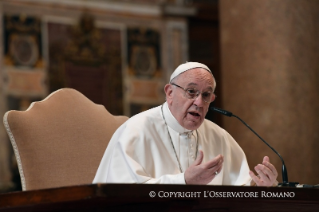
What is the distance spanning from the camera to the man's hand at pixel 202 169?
2789 mm

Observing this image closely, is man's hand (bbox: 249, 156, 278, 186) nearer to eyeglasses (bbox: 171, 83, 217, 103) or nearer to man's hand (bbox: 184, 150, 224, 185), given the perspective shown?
man's hand (bbox: 184, 150, 224, 185)

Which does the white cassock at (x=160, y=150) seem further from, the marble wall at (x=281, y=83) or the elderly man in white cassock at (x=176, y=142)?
the marble wall at (x=281, y=83)

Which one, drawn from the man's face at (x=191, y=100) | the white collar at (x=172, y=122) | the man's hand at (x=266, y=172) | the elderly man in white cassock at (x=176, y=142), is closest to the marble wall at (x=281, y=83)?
the elderly man in white cassock at (x=176, y=142)

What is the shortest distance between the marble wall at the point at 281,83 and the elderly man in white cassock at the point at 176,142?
5.94ft

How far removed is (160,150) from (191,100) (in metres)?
0.35

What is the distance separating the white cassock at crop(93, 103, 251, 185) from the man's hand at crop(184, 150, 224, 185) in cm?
29

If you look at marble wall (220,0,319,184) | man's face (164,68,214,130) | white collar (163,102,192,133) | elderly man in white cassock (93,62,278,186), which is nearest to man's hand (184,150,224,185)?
elderly man in white cassock (93,62,278,186)

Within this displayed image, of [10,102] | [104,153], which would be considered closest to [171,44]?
[10,102]

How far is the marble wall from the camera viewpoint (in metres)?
5.71

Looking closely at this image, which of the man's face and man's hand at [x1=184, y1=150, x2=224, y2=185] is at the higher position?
the man's face

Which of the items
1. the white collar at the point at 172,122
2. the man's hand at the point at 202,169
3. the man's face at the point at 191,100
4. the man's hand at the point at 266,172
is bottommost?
the man's hand at the point at 266,172

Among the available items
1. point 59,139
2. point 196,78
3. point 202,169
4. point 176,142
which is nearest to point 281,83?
point 176,142

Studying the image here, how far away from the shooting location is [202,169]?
9.26ft

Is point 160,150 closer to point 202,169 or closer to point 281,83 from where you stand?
point 202,169
